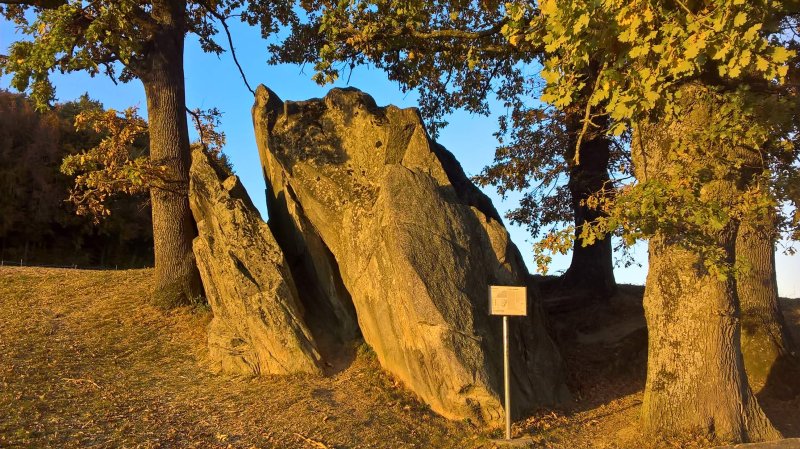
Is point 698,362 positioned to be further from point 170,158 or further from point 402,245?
point 170,158

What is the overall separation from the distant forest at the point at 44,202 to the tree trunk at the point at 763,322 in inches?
899

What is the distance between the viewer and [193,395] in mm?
8906

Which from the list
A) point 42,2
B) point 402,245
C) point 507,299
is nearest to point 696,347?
point 507,299

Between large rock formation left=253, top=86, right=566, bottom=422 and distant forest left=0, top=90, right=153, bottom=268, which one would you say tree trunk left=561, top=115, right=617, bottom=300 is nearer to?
large rock formation left=253, top=86, right=566, bottom=422

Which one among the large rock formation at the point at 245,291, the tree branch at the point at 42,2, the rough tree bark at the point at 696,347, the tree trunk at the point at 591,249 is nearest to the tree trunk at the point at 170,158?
the large rock formation at the point at 245,291

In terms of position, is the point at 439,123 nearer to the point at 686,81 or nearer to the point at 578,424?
the point at 686,81

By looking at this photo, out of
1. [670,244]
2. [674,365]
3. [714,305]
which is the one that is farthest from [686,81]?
[674,365]

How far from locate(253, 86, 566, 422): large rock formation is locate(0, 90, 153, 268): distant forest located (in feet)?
57.3

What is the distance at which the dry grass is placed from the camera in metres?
7.52

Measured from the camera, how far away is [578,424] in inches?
352

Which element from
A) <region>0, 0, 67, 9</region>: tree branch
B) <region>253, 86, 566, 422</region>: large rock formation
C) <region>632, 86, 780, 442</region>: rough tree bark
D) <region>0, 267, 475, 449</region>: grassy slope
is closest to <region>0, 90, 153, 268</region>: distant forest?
<region>0, 0, 67, 9</region>: tree branch

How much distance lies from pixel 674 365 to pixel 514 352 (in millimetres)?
2300

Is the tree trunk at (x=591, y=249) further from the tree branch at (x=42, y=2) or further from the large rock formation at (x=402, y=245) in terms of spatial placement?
the tree branch at (x=42, y=2)

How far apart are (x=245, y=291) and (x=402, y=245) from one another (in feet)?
9.51
